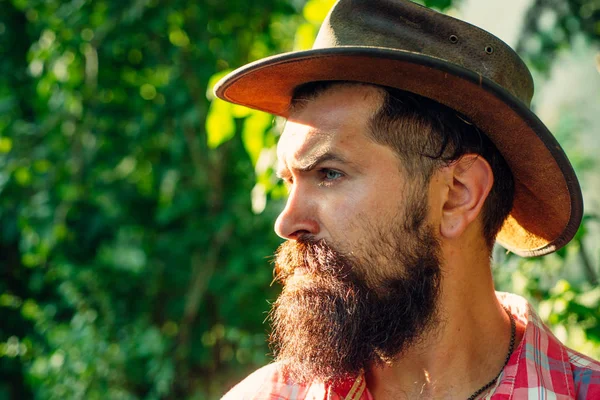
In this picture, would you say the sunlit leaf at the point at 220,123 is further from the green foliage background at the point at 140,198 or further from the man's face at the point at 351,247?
the green foliage background at the point at 140,198

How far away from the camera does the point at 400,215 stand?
1874 mm

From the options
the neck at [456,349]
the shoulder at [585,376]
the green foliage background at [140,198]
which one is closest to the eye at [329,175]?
the neck at [456,349]

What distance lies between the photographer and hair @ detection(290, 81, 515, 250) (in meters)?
1.87

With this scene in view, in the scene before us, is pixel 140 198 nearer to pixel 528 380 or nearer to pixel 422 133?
pixel 422 133

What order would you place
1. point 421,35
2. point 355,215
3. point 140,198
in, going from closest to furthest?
point 421,35 → point 355,215 → point 140,198

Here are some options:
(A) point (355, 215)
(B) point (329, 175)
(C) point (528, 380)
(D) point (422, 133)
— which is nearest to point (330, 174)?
(B) point (329, 175)

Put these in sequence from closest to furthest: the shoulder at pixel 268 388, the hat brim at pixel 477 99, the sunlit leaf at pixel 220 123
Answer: the hat brim at pixel 477 99 → the shoulder at pixel 268 388 → the sunlit leaf at pixel 220 123

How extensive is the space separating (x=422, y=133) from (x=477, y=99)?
0.63 ft

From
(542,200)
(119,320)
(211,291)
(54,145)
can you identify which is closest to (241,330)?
(211,291)

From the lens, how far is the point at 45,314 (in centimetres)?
473

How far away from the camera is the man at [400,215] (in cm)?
177

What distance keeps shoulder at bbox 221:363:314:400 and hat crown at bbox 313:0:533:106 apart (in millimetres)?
892

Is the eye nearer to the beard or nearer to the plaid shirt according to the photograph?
the beard

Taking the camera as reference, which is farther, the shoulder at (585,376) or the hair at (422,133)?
the hair at (422,133)
